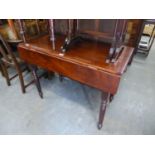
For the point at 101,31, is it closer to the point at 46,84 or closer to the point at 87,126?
the point at 87,126

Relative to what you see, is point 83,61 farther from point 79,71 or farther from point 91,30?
point 91,30

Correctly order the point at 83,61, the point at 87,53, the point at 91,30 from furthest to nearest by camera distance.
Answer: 1. the point at 91,30
2. the point at 87,53
3. the point at 83,61

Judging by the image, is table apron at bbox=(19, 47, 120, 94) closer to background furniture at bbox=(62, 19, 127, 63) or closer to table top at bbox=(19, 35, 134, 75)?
table top at bbox=(19, 35, 134, 75)

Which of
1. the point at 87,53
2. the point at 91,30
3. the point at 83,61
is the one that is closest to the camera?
the point at 83,61

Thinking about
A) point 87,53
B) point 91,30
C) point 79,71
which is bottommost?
point 79,71

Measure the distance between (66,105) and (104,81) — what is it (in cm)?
89

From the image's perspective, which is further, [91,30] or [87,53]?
[91,30]

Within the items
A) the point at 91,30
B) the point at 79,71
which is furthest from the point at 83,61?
the point at 91,30

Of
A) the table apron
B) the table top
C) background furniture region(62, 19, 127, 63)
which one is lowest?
the table apron

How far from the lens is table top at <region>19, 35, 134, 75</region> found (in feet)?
3.65

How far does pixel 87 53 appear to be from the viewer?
4.21 feet

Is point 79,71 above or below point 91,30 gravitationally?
below

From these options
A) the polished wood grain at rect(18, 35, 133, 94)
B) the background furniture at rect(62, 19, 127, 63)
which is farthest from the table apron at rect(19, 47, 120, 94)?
the background furniture at rect(62, 19, 127, 63)
